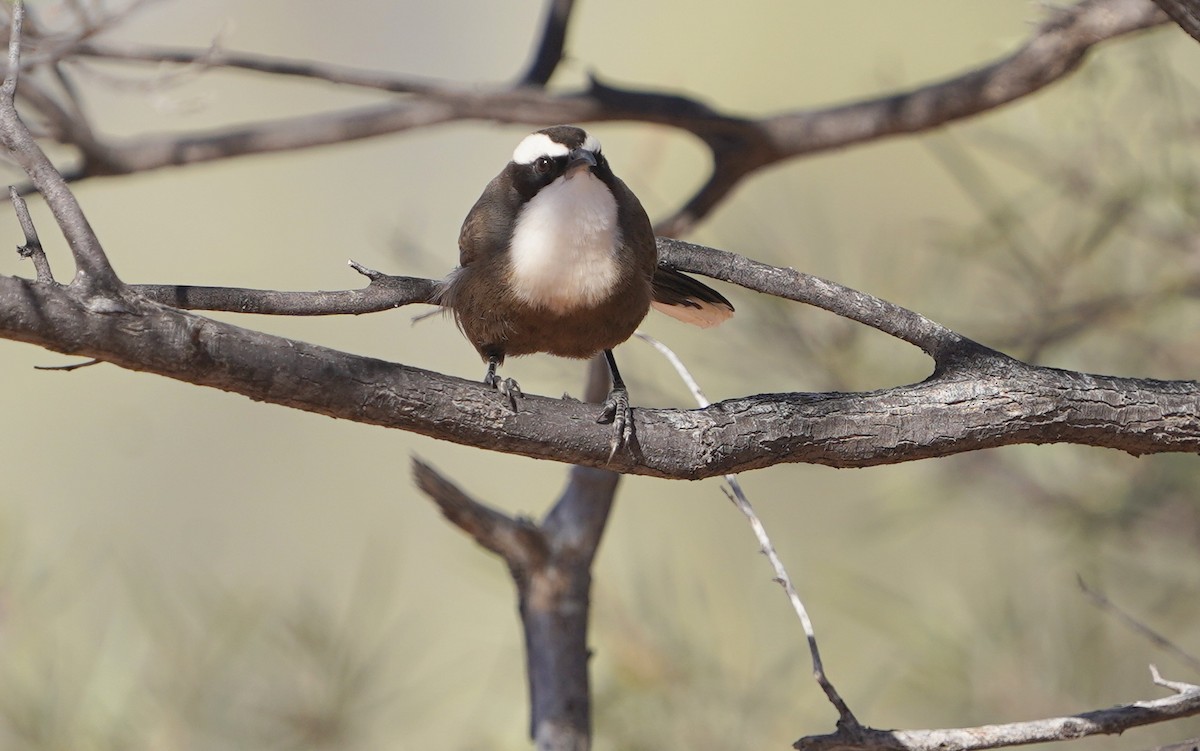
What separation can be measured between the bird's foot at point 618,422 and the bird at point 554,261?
22 cm

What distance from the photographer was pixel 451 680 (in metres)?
4.72

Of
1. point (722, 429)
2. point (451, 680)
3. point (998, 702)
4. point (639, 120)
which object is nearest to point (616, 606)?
point (998, 702)

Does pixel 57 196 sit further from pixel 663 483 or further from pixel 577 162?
pixel 663 483

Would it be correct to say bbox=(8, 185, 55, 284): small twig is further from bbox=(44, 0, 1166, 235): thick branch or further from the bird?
bbox=(44, 0, 1166, 235): thick branch

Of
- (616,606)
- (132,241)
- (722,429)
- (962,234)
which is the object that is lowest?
(722,429)

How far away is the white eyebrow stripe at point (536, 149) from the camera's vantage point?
1.53 meters

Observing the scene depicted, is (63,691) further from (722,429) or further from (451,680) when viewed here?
(451,680)

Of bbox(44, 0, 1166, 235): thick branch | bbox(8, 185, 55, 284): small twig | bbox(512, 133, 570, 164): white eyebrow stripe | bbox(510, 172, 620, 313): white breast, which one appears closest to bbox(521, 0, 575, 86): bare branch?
bbox(44, 0, 1166, 235): thick branch

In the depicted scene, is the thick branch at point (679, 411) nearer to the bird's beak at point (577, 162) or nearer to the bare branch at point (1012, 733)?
the bare branch at point (1012, 733)

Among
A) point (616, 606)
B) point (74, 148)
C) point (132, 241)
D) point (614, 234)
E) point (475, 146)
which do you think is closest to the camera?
point (614, 234)

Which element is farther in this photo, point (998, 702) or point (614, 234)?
point (998, 702)

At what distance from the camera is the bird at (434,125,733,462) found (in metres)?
1.43

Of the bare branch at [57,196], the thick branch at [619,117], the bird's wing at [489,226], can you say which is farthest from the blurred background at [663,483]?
the bare branch at [57,196]

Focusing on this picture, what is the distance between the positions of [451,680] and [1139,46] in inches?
134
